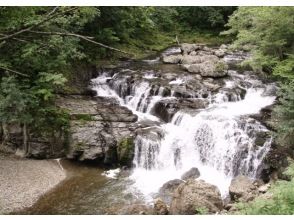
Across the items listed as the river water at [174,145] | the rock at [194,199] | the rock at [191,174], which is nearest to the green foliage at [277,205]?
the rock at [194,199]

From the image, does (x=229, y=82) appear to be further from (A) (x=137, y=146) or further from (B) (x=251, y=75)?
(A) (x=137, y=146)

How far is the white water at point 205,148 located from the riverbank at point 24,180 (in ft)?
9.67

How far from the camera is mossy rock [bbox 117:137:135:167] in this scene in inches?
618

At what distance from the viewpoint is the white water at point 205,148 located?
1462 centimetres

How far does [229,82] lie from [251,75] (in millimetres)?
1773

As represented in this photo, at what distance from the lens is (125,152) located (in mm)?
15695

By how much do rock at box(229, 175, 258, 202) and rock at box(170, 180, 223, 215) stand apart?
33.3 inches

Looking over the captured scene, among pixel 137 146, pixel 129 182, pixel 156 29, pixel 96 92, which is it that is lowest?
pixel 129 182

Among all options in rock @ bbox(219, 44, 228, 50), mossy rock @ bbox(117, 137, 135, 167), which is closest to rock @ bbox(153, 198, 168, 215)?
mossy rock @ bbox(117, 137, 135, 167)

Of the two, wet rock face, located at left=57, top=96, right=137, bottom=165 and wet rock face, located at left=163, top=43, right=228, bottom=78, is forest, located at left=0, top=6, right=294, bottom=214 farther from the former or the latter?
wet rock face, located at left=163, top=43, right=228, bottom=78

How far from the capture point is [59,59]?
15.4 metres

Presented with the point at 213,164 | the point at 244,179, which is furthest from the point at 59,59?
the point at 244,179

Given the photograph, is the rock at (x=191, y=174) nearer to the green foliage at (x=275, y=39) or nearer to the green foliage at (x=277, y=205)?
the green foliage at (x=275, y=39)
